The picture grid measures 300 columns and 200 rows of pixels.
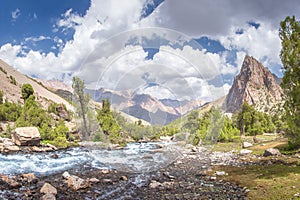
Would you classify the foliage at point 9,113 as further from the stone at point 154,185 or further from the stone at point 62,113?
the stone at point 154,185

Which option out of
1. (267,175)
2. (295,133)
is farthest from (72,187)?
(295,133)

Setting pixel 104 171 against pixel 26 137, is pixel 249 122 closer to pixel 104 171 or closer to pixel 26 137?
pixel 26 137

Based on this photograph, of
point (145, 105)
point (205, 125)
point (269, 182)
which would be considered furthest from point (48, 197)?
point (205, 125)

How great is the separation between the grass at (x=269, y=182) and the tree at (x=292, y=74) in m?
2.49

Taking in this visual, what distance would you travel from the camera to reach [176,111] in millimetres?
18453

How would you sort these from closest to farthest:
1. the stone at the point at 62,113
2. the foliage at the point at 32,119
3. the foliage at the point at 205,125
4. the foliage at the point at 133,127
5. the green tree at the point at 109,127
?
the foliage at the point at 205,125 → the foliage at the point at 133,127 → the green tree at the point at 109,127 → the foliage at the point at 32,119 → the stone at the point at 62,113

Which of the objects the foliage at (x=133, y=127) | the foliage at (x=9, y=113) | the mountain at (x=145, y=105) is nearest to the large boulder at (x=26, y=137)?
the foliage at (x=133, y=127)

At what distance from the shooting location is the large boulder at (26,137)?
125 feet

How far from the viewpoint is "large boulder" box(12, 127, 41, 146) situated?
3803cm

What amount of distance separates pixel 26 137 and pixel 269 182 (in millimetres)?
35756

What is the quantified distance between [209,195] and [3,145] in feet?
109

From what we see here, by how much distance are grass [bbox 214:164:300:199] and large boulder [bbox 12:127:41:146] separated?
31963 millimetres

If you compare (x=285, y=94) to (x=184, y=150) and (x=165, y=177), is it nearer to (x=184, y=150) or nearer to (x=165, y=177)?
(x=165, y=177)

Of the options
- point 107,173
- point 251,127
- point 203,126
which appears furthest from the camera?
point 251,127
